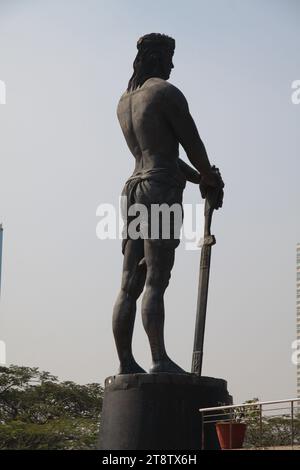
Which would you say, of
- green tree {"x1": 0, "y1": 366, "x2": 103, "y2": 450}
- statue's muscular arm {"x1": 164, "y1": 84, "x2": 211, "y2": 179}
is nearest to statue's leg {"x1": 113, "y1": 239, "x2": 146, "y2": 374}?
statue's muscular arm {"x1": 164, "y1": 84, "x2": 211, "y2": 179}

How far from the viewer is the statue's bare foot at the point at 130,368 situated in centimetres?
1059

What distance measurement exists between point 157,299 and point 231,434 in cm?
169

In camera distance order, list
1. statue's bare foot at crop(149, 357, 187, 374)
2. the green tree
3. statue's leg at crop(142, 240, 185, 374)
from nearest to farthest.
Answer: statue's bare foot at crop(149, 357, 187, 374) < statue's leg at crop(142, 240, 185, 374) < the green tree

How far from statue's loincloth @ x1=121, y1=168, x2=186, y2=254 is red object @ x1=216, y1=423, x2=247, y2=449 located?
218cm

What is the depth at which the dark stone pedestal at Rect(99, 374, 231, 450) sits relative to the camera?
985cm

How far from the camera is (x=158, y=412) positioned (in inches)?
390

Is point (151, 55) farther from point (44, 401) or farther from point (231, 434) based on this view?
point (44, 401)

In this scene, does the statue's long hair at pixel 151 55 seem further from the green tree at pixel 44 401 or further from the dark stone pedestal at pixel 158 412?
the green tree at pixel 44 401

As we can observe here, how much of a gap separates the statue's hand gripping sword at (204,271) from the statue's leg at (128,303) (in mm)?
645

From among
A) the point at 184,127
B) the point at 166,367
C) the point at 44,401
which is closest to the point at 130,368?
the point at 166,367

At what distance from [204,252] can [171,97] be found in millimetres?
1809

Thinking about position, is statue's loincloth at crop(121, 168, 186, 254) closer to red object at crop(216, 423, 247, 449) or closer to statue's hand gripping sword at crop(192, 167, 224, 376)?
statue's hand gripping sword at crop(192, 167, 224, 376)
